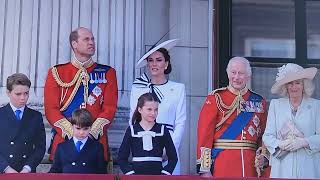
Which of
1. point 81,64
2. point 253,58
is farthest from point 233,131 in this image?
point 253,58

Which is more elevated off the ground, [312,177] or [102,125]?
[102,125]

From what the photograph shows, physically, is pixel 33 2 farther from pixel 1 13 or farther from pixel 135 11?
pixel 135 11

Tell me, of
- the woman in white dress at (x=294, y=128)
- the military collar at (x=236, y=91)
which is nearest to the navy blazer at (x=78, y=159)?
the military collar at (x=236, y=91)

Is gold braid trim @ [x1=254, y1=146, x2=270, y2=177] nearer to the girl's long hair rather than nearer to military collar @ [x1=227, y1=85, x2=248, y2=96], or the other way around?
military collar @ [x1=227, y1=85, x2=248, y2=96]

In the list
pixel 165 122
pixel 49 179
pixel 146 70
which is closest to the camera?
pixel 49 179

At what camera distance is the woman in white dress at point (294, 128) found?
5863mm

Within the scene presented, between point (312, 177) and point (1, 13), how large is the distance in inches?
126

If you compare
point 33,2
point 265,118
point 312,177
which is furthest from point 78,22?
point 312,177

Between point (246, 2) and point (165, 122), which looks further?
point (246, 2)

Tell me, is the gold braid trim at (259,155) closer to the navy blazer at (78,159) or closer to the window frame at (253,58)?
the navy blazer at (78,159)

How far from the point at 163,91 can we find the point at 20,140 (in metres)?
1.23

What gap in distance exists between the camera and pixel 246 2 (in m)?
8.05

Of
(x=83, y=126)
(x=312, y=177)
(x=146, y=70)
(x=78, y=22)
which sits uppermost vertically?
(x=78, y=22)

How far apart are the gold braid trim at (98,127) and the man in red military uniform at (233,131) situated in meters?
0.74
